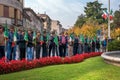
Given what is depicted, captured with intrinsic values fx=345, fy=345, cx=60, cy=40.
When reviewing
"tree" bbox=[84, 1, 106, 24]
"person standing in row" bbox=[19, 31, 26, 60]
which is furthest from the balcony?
"tree" bbox=[84, 1, 106, 24]

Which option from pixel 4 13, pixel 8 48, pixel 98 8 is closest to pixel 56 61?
pixel 8 48

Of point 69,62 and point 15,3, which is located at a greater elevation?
point 15,3

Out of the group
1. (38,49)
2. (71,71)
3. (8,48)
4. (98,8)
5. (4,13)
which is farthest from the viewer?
(98,8)

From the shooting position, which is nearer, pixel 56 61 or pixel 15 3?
pixel 56 61

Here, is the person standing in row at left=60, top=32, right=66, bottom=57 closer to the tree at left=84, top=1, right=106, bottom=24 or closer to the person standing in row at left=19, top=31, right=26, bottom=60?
the person standing in row at left=19, top=31, right=26, bottom=60

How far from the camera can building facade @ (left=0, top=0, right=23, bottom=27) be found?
196 feet

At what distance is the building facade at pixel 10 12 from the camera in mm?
Answer: 59781

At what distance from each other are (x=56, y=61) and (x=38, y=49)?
3.83m

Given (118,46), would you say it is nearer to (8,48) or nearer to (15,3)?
(8,48)

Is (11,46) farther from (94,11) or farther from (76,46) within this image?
(94,11)

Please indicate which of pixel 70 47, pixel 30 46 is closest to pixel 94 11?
pixel 70 47

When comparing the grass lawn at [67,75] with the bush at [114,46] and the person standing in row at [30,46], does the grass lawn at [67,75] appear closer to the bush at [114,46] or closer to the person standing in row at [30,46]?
the person standing in row at [30,46]

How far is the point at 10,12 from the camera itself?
2477 inches

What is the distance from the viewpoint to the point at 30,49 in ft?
64.6
